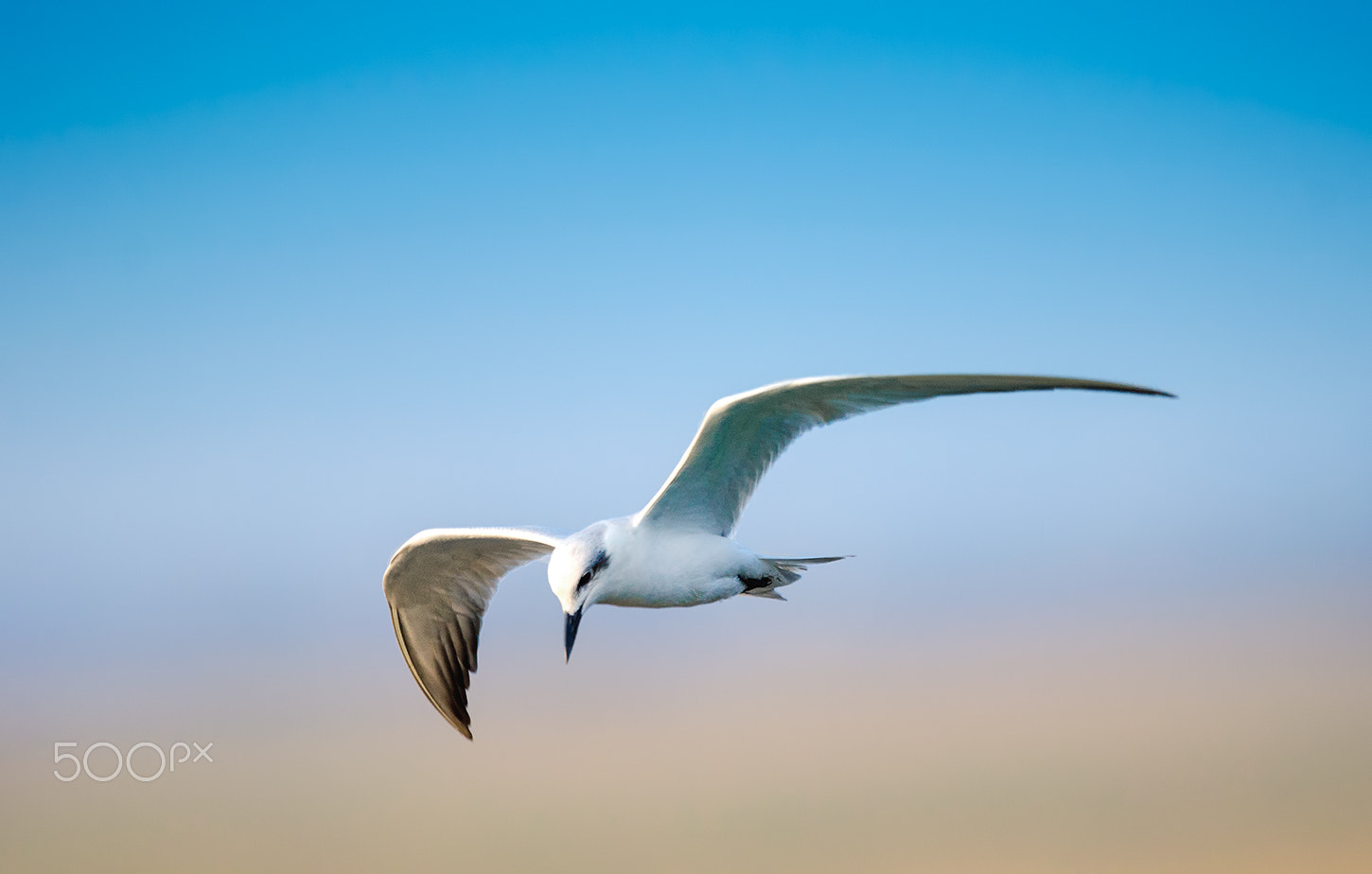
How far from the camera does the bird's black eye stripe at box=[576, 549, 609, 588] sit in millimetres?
6102

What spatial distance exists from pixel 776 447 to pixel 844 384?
1053mm

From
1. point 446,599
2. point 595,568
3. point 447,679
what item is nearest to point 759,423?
point 595,568

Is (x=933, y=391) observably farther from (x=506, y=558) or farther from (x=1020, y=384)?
(x=506, y=558)

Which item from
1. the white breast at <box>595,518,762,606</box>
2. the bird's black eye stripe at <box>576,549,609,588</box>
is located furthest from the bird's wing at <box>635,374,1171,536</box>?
the bird's black eye stripe at <box>576,549,609,588</box>

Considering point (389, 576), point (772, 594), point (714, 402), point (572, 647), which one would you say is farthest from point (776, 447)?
point (389, 576)

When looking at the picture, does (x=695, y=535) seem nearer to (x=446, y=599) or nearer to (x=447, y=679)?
(x=446, y=599)

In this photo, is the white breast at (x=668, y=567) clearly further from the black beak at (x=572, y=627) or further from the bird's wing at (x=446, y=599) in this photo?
the bird's wing at (x=446, y=599)

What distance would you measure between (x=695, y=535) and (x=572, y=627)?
1.18 meters

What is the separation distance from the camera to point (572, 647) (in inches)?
237

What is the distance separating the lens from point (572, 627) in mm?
6043

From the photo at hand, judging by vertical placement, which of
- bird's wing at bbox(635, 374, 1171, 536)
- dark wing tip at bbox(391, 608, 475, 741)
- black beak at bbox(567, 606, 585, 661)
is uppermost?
bird's wing at bbox(635, 374, 1171, 536)

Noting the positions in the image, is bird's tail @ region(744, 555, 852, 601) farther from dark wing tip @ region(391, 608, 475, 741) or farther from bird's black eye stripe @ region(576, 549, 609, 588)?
dark wing tip @ region(391, 608, 475, 741)

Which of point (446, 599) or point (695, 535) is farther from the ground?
point (695, 535)

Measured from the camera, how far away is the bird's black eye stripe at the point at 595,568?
610cm
